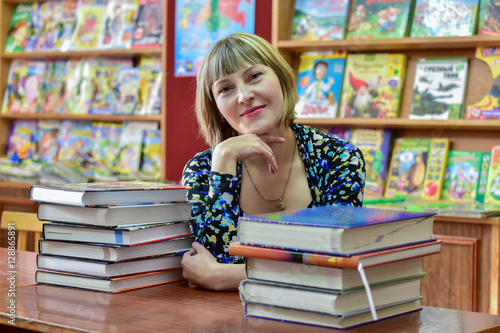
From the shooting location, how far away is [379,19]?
133 inches

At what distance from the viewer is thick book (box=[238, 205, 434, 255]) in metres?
1.06

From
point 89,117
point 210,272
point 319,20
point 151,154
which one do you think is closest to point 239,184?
point 210,272

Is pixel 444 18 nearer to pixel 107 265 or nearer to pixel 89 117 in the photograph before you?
pixel 89 117

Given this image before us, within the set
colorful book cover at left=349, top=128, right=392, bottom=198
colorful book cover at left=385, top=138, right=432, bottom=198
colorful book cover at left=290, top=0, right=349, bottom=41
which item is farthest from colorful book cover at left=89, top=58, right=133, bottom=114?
colorful book cover at left=385, top=138, right=432, bottom=198

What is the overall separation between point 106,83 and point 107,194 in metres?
3.06

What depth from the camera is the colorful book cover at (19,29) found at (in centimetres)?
464

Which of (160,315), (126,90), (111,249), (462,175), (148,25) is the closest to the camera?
(160,315)

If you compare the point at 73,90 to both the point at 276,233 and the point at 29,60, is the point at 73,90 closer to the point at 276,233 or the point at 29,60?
the point at 29,60

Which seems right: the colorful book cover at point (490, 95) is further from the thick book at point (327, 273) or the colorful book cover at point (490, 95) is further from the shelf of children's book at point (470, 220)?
the thick book at point (327, 273)

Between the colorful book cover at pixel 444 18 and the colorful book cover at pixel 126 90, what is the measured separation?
5.74 ft

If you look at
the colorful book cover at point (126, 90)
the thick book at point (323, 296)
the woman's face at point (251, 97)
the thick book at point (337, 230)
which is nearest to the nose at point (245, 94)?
the woman's face at point (251, 97)

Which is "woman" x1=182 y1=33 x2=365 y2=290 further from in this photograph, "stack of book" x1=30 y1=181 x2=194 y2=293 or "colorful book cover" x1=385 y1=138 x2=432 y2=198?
"colorful book cover" x1=385 y1=138 x2=432 y2=198

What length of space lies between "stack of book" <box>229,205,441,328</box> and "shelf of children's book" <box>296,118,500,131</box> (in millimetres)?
2010

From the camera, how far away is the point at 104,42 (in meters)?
4.30
